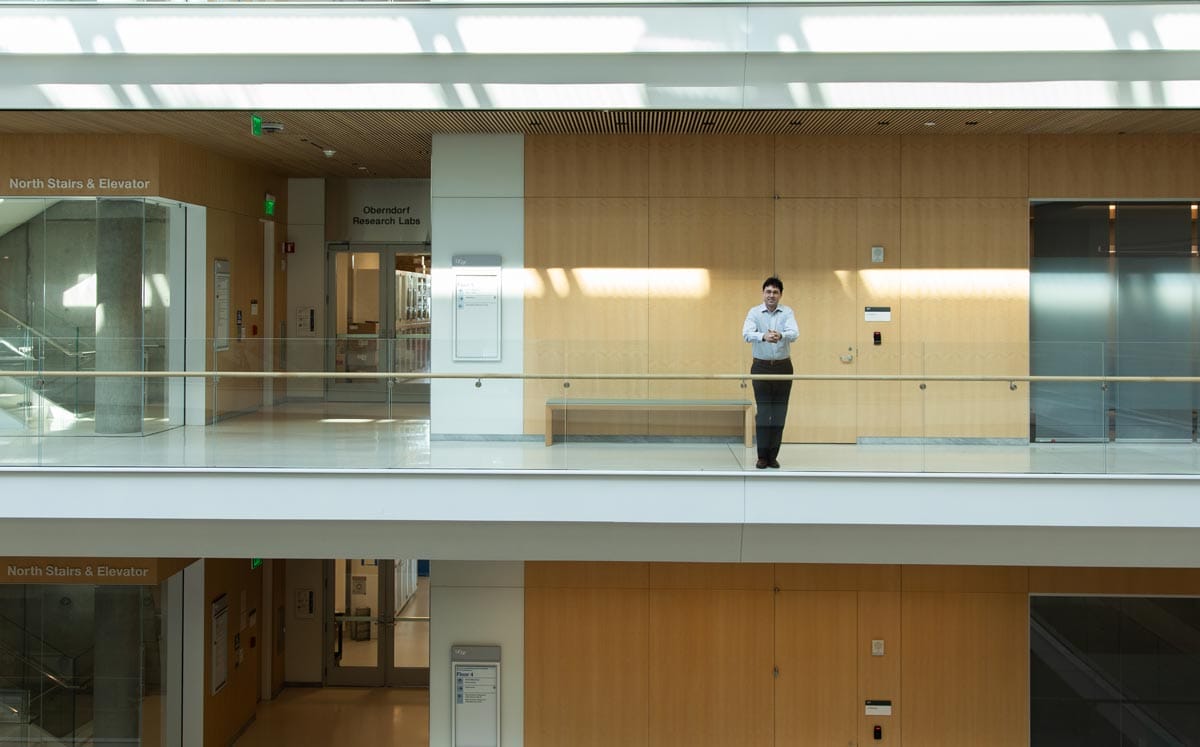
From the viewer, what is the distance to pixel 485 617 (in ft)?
35.7

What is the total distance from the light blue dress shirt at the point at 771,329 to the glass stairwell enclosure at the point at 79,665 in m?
7.33

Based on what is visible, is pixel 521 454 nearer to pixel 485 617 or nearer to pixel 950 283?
pixel 485 617

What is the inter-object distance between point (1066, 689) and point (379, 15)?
9.18 m

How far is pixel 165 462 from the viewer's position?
8.32 meters

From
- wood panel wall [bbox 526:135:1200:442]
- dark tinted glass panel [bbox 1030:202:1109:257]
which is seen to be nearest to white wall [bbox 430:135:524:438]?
wood panel wall [bbox 526:135:1200:442]

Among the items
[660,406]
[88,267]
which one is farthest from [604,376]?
[88,267]

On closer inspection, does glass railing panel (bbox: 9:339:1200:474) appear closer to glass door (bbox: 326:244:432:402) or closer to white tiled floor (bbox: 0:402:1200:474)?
white tiled floor (bbox: 0:402:1200:474)

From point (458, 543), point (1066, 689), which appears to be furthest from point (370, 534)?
point (1066, 689)

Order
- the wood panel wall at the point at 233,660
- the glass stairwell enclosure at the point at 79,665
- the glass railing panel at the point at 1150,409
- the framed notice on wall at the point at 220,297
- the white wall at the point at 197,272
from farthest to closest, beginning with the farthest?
the framed notice on wall at the point at 220,297
the wood panel wall at the point at 233,660
the white wall at the point at 197,272
the glass stairwell enclosure at the point at 79,665
the glass railing panel at the point at 1150,409

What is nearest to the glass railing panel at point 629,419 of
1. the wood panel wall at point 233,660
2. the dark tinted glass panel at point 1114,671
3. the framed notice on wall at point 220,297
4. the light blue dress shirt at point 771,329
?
the light blue dress shirt at point 771,329

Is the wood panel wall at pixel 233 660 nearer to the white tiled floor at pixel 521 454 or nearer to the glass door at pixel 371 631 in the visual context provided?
the glass door at pixel 371 631

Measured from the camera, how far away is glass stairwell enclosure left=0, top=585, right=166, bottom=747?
465 inches

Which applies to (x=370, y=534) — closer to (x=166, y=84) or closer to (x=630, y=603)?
(x=630, y=603)

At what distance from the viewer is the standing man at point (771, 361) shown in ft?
27.6
